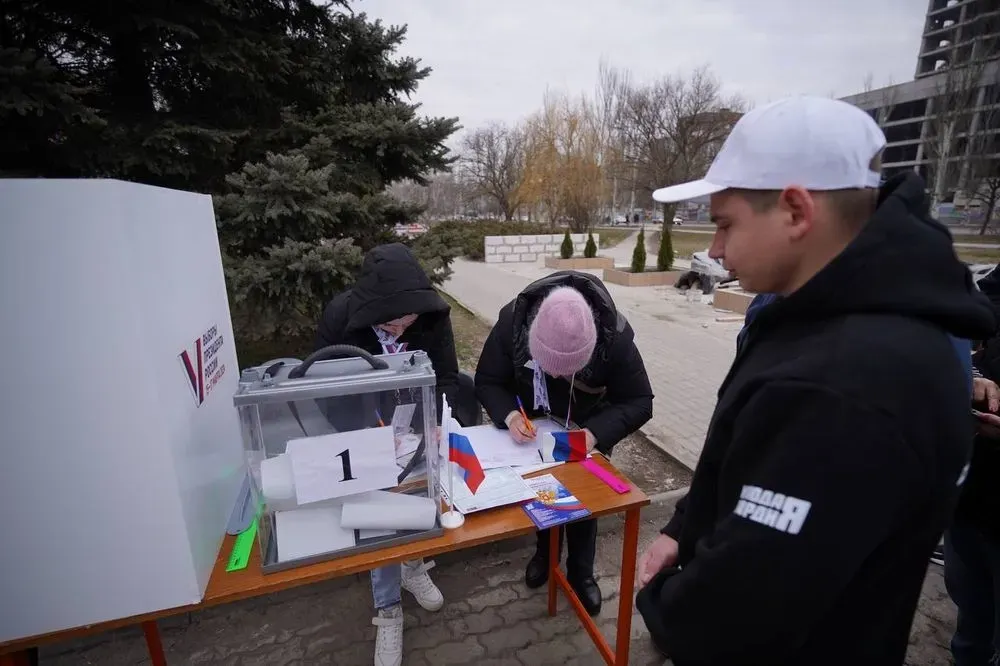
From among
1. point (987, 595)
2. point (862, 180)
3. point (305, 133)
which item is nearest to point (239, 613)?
point (862, 180)

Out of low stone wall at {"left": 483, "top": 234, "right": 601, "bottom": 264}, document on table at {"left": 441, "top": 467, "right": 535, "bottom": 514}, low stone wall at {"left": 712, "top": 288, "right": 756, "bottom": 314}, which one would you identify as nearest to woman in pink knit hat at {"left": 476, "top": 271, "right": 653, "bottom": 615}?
document on table at {"left": 441, "top": 467, "right": 535, "bottom": 514}

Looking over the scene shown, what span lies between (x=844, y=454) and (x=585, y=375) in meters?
1.52

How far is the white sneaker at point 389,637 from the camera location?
1975 millimetres

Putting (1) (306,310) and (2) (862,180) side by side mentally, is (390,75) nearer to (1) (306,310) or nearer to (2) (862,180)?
(1) (306,310)

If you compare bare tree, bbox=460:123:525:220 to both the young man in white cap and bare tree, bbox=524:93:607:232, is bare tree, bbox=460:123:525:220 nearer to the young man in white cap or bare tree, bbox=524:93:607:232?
bare tree, bbox=524:93:607:232

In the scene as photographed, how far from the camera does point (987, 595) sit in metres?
1.75

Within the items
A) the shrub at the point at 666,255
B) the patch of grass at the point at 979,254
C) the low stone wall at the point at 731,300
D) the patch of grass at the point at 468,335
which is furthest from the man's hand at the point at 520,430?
the patch of grass at the point at 979,254

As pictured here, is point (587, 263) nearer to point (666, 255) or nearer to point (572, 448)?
point (666, 255)

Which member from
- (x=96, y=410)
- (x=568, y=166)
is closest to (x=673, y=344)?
(x=96, y=410)

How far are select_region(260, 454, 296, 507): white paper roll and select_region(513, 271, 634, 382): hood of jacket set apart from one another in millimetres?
1144

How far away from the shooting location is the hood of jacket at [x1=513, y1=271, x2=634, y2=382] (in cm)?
213

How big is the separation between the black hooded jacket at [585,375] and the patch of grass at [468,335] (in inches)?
112

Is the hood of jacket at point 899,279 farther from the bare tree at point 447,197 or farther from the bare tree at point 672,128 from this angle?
the bare tree at point 447,197

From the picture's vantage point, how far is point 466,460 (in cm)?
167
